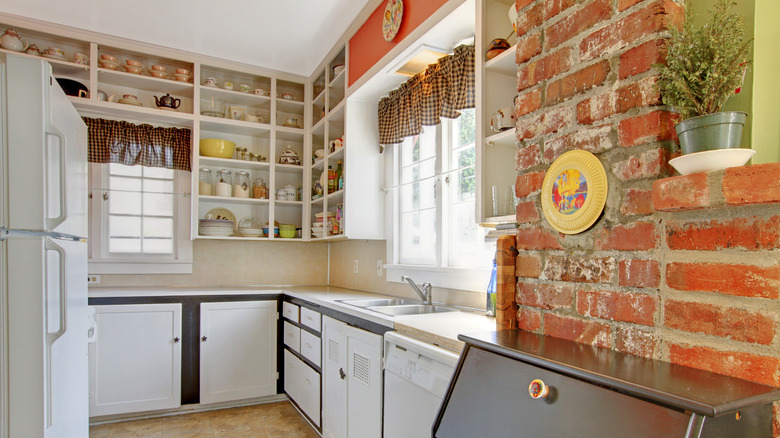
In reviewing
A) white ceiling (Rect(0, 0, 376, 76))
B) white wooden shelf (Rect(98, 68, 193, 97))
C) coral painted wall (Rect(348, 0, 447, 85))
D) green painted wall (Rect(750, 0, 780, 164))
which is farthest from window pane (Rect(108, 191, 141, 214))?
green painted wall (Rect(750, 0, 780, 164))

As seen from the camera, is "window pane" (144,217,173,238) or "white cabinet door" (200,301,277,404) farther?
"window pane" (144,217,173,238)

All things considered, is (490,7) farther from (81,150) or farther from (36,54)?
(36,54)

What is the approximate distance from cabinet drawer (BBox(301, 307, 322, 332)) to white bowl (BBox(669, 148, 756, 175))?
2.27 meters

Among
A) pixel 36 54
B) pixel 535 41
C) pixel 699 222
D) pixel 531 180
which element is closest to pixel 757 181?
pixel 699 222

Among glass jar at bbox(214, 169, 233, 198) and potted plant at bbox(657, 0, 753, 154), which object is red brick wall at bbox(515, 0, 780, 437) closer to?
potted plant at bbox(657, 0, 753, 154)

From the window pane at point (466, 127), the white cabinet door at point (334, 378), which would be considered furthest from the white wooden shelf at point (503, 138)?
the white cabinet door at point (334, 378)

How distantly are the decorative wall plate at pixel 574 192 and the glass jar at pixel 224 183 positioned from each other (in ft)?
10.3

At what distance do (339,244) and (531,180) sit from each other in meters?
2.99

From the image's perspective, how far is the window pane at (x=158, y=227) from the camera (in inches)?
146

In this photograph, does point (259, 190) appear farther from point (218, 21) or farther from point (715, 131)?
point (715, 131)

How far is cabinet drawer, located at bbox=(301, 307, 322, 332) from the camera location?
109 inches

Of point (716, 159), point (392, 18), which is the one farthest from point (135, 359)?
point (716, 159)

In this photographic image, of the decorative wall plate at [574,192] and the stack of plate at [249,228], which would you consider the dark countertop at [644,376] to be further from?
the stack of plate at [249,228]

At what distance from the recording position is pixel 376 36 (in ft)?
9.26
